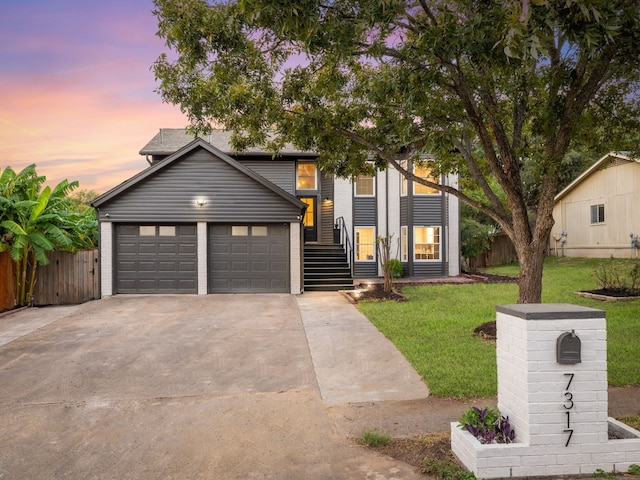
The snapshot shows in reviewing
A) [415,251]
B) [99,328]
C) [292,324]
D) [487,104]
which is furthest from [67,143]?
[487,104]

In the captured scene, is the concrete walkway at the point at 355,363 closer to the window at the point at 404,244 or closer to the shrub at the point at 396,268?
the shrub at the point at 396,268

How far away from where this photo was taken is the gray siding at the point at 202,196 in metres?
15.7

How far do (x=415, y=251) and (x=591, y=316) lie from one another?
1679 cm

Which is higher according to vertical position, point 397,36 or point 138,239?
point 397,36

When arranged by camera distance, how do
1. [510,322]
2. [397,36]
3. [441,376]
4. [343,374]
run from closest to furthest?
[510,322], [441,376], [343,374], [397,36]

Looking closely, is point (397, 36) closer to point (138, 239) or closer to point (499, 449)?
point (499, 449)

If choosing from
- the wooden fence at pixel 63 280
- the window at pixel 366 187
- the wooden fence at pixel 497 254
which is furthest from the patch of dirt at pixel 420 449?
the wooden fence at pixel 497 254

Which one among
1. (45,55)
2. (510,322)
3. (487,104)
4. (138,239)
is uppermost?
(45,55)

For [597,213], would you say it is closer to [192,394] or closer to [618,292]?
[618,292]

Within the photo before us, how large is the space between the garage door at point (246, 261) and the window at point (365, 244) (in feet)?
17.1

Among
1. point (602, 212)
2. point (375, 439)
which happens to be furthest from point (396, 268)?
point (375, 439)

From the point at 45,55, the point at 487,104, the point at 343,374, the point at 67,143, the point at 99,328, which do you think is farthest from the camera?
the point at 67,143

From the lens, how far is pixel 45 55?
13.7m

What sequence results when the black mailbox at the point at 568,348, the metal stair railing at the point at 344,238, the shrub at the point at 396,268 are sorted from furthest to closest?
the shrub at the point at 396,268, the metal stair railing at the point at 344,238, the black mailbox at the point at 568,348
